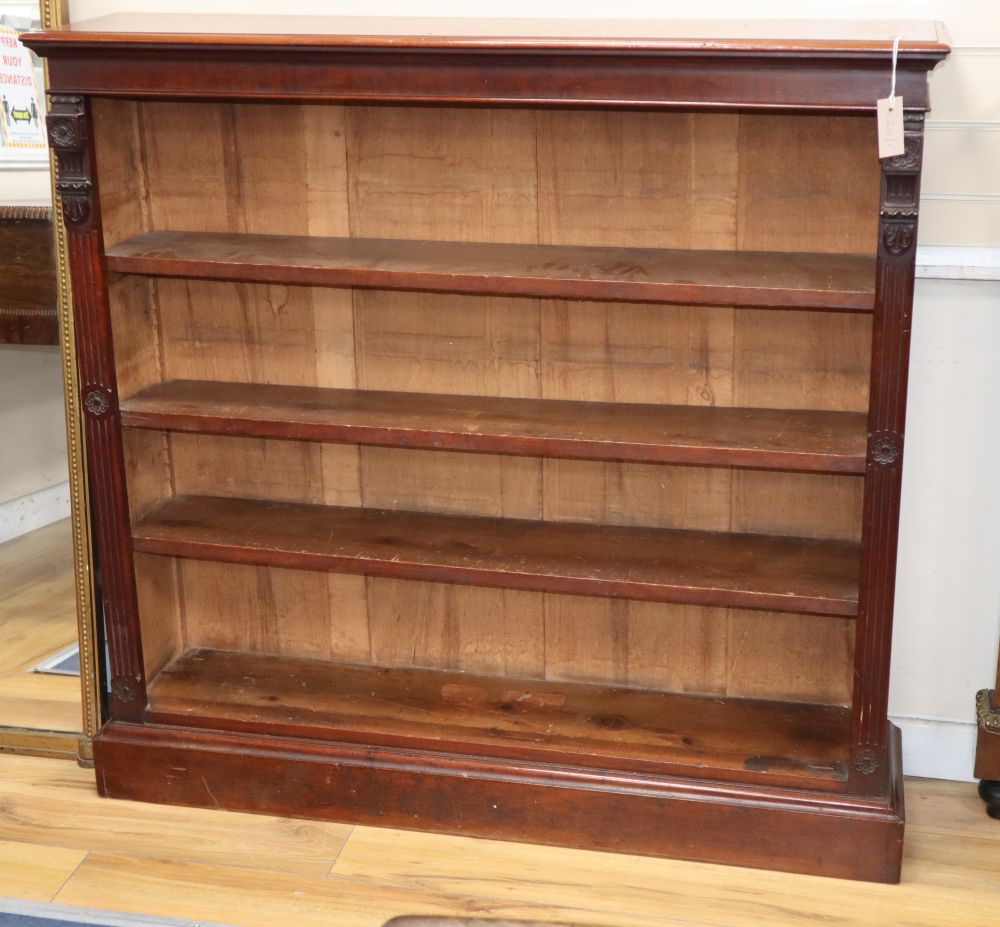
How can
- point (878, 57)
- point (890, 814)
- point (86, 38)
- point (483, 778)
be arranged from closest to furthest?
1. point (878, 57)
2. point (86, 38)
3. point (890, 814)
4. point (483, 778)

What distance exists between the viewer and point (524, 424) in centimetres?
235

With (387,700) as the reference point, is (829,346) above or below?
above

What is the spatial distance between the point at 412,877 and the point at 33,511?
1189mm

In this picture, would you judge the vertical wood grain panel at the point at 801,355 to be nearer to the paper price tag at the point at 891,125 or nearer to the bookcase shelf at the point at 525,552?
the bookcase shelf at the point at 525,552

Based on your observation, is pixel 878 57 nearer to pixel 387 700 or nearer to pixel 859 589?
pixel 859 589

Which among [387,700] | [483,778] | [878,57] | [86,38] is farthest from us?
[387,700]

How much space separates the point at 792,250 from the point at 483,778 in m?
1.14

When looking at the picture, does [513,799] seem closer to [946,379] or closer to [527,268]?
[527,268]

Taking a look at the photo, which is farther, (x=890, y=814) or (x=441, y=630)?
(x=441, y=630)

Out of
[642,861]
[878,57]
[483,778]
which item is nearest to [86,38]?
[878,57]

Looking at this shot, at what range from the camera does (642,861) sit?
2.40m

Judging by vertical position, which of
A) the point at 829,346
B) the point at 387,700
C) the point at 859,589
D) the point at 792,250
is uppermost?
the point at 792,250

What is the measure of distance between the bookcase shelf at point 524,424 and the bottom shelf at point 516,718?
573mm

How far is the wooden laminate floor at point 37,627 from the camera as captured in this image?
9.19ft
